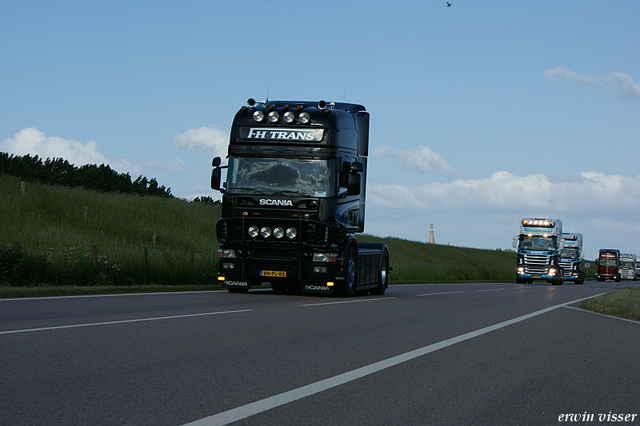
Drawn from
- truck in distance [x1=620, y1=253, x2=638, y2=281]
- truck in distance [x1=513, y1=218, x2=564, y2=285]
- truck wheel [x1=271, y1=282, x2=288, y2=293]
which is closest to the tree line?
truck in distance [x1=513, y1=218, x2=564, y2=285]

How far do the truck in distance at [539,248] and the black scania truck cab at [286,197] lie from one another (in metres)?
31.2

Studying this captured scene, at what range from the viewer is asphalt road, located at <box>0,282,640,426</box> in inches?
201

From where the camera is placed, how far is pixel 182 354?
7414 mm

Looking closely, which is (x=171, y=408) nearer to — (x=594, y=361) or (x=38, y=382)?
(x=38, y=382)

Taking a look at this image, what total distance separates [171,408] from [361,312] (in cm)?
885

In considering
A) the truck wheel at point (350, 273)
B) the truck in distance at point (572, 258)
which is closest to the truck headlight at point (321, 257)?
the truck wheel at point (350, 273)

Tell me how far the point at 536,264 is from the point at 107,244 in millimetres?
27720

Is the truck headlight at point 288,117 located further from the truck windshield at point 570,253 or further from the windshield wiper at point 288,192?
the truck windshield at point 570,253

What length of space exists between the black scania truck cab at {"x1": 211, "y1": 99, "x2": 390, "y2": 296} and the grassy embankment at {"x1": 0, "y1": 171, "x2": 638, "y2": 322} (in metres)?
3.40

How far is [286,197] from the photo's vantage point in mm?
17047

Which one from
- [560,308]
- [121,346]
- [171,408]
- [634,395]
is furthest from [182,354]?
[560,308]

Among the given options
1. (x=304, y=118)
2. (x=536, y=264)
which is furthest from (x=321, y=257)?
(x=536, y=264)

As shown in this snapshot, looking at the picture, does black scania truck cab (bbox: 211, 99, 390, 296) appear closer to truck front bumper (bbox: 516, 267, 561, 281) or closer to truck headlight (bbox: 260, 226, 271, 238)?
truck headlight (bbox: 260, 226, 271, 238)

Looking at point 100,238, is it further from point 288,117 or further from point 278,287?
point 288,117
